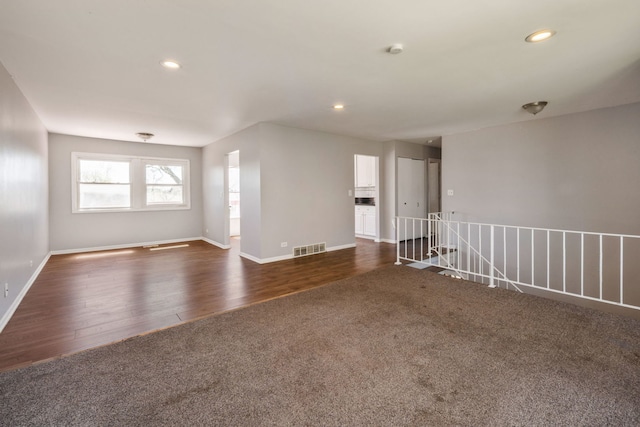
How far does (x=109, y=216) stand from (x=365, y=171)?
6.39m

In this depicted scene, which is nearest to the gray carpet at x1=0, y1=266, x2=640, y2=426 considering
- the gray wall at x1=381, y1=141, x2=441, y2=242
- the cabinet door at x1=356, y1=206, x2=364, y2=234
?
the gray wall at x1=381, y1=141, x2=441, y2=242

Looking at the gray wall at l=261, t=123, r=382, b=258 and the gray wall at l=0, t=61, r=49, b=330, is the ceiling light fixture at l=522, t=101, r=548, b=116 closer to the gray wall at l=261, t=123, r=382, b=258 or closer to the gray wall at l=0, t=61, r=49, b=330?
the gray wall at l=261, t=123, r=382, b=258

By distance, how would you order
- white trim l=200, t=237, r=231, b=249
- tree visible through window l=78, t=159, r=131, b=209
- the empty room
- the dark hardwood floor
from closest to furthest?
the empty room, the dark hardwood floor, tree visible through window l=78, t=159, r=131, b=209, white trim l=200, t=237, r=231, b=249

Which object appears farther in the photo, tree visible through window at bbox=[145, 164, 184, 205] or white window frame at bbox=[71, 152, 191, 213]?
tree visible through window at bbox=[145, 164, 184, 205]

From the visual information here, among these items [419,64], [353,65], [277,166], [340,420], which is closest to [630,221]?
[419,64]

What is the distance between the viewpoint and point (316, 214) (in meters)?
5.80

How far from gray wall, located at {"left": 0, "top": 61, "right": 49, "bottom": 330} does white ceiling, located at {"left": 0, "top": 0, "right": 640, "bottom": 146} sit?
0.31 m

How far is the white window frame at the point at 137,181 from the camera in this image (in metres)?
6.13

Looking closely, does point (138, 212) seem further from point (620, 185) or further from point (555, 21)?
point (620, 185)

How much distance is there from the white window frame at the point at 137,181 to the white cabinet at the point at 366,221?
4.60 m

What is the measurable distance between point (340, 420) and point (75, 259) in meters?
6.29

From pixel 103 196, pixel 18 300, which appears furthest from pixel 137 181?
Result: pixel 18 300

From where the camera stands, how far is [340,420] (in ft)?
5.05

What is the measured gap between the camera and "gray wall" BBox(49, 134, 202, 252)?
595cm
